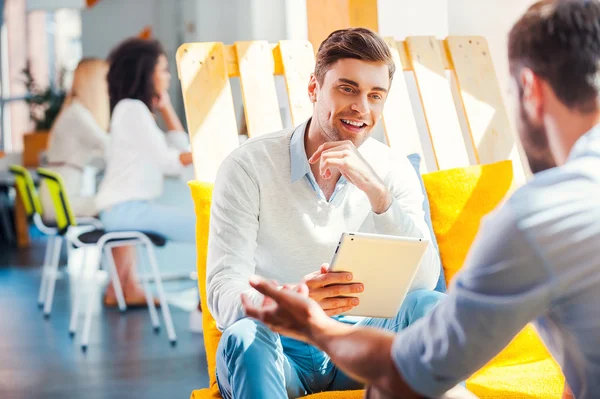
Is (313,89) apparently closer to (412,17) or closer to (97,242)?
(412,17)

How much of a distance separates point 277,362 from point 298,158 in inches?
24.7

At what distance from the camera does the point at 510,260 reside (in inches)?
39.7

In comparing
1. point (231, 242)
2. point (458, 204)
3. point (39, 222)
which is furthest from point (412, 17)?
point (39, 222)

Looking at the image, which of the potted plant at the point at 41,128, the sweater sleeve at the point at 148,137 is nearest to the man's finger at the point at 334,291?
the sweater sleeve at the point at 148,137

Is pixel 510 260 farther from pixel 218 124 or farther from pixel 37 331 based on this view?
pixel 37 331

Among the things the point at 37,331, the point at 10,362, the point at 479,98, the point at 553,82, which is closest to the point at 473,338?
the point at 553,82

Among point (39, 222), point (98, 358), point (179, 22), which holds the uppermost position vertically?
point (179, 22)

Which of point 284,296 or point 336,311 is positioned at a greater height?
point 284,296

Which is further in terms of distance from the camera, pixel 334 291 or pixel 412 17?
pixel 412 17

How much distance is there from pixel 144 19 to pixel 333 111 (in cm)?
796

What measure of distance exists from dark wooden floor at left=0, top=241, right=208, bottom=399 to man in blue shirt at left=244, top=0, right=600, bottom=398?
2.49m

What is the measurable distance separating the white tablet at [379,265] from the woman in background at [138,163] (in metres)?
2.57

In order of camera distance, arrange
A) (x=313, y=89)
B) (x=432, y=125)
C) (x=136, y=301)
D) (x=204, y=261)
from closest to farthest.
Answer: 1. (x=204, y=261)
2. (x=313, y=89)
3. (x=432, y=125)
4. (x=136, y=301)

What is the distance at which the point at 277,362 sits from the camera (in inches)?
72.4
